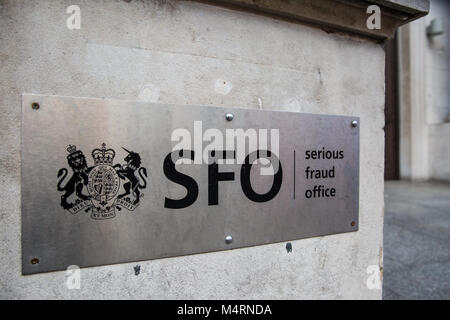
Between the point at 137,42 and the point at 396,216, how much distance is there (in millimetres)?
3978

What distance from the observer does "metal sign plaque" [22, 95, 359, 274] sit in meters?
0.79

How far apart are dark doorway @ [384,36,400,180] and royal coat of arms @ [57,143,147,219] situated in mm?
6921

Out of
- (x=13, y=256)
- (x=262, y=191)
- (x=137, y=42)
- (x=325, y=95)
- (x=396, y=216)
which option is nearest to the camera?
(x=13, y=256)

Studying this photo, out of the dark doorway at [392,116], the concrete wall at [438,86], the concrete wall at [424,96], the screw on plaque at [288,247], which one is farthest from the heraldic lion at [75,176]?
the concrete wall at [438,86]

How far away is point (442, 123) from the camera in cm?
629

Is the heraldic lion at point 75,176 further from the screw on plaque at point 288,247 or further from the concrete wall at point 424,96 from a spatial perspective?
the concrete wall at point 424,96

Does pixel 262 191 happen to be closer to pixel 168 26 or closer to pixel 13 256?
pixel 168 26

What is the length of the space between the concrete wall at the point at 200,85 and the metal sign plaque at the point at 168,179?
40mm

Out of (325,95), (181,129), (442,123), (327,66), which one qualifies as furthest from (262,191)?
(442,123)

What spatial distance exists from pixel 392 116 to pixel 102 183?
7.28m

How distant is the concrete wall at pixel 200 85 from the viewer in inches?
30.3

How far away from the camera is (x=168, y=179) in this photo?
88cm

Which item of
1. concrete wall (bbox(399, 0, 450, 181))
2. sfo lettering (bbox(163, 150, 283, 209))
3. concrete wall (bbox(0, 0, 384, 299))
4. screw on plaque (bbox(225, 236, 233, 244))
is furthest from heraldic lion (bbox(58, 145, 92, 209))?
concrete wall (bbox(399, 0, 450, 181))

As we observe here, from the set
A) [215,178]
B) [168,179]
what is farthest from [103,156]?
[215,178]
